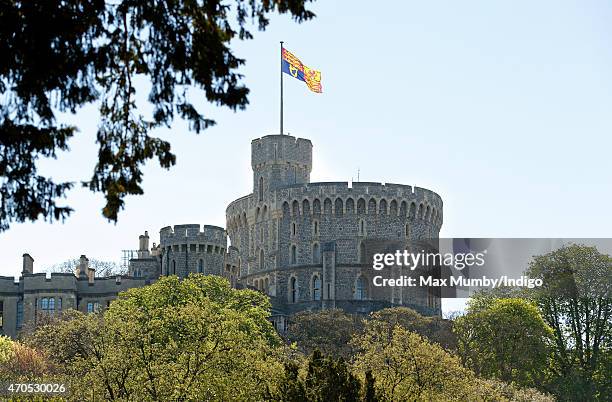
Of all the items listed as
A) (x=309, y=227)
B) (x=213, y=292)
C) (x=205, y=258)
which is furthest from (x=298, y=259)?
(x=213, y=292)

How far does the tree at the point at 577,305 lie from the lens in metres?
71.6

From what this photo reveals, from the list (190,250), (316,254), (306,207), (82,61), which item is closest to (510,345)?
(190,250)

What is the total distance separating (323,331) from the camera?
8262cm

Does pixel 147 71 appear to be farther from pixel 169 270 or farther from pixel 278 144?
pixel 278 144

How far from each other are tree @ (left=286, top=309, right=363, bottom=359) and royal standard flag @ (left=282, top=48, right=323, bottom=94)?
995 inches

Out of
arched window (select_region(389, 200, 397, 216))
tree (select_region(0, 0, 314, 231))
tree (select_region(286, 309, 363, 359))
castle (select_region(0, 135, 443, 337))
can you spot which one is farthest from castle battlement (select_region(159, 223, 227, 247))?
tree (select_region(0, 0, 314, 231))

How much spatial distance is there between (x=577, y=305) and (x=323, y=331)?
18.1 metres

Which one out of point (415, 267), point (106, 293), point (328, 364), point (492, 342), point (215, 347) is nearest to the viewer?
point (328, 364)

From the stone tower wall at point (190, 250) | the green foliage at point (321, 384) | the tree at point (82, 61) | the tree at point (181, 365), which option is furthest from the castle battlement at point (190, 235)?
the tree at point (82, 61)

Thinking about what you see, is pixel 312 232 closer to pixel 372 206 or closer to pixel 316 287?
pixel 316 287

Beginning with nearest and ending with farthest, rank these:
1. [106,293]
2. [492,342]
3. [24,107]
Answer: [24,107]
[492,342]
[106,293]

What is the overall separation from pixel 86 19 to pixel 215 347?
2610cm

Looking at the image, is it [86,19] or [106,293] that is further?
[106,293]

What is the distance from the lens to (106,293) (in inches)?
3546
